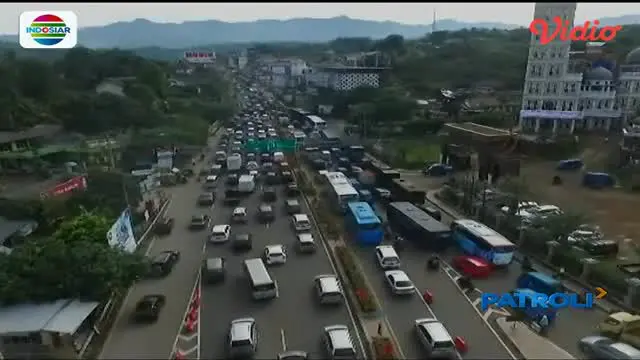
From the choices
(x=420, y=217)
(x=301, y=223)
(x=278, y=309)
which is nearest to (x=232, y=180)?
(x=301, y=223)

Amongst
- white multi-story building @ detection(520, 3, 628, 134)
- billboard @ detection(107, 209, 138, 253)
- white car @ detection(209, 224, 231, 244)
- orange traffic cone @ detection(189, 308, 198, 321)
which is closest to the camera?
orange traffic cone @ detection(189, 308, 198, 321)

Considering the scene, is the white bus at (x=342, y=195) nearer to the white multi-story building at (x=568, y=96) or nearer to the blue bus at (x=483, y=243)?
the blue bus at (x=483, y=243)

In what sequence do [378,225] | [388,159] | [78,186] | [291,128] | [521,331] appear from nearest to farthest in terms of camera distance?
[521,331] → [378,225] → [78,186] → [388,159] → [291,128]

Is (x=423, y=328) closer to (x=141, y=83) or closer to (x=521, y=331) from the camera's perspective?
(x=521, y=331)

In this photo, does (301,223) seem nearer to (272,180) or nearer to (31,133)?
(272,180)

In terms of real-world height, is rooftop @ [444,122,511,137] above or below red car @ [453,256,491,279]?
above

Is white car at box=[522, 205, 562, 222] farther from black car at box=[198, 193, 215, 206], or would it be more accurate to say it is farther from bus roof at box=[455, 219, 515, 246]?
black car at box=[198, 193, 215, 206]

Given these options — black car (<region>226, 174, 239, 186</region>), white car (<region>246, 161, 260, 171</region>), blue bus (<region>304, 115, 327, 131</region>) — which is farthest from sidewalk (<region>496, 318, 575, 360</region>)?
blue bus (<region>304, 115, 327, 131</region>)

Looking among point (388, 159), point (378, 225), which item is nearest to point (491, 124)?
point (388, 159)
